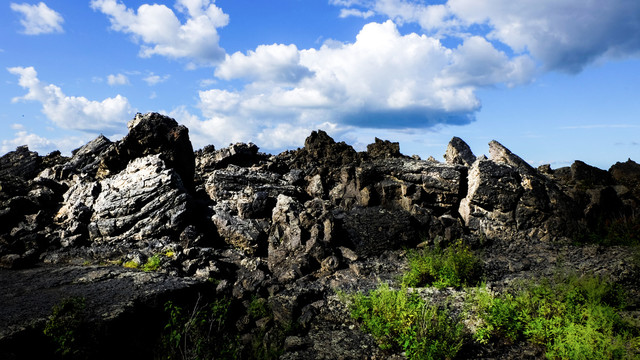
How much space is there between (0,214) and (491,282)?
69.7ft

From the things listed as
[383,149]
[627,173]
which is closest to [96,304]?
[383,149]

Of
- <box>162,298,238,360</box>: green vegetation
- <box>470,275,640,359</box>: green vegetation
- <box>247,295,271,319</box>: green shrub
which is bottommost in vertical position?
<box>162,298,238,360</box>: green vegetation

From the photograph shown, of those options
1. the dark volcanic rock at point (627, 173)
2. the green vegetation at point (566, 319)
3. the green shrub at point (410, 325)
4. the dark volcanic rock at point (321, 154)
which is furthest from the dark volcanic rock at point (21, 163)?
the dark volcanic rock at point (627, 173)

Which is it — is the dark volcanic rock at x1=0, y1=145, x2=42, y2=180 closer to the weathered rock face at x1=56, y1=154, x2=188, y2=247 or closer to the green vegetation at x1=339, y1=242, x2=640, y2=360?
the weathered rock face at x1=56, y1=154, x2=188, y2=247

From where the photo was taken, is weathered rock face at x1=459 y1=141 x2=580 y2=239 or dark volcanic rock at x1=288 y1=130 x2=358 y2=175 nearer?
weathered rock face at x1=459 y1=141 x2=580 y2=239

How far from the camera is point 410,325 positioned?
992 centimetres

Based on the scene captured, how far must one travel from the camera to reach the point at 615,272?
12195 mm

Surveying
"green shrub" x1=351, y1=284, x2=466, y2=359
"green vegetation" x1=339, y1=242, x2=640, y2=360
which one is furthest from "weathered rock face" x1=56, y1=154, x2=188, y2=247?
"green shrub" x1=351, y1=284, x2=466, y2=359

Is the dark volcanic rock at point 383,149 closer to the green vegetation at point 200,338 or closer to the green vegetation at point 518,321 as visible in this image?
the green vegetation at point 518,321

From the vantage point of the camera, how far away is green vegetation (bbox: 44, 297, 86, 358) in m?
9.61

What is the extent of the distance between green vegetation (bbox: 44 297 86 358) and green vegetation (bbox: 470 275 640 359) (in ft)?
31.4

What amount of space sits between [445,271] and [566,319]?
403 cm

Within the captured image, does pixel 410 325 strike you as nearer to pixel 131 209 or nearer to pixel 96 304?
pixel 96 304

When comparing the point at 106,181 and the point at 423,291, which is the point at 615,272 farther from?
the point at 106,181
